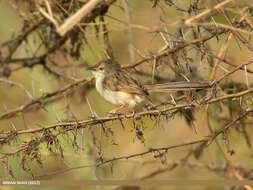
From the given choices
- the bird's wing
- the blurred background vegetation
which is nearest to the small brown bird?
the bird's wing

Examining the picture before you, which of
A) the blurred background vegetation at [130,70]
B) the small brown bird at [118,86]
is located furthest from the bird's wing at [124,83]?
the blurred background vegetation at [130,70]

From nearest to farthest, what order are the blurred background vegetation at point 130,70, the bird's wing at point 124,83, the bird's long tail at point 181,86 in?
1. the bird's long tail at point 181,86
2. the blurred background vegetation at point 130,70
3. the bird's wing at point 124,83

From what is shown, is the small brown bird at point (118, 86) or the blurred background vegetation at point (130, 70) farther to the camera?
the small brown bird at point (118, 86)

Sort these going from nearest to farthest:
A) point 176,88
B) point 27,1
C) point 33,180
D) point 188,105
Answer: point 188,105
point 33,180
point 176,88
point 27,1

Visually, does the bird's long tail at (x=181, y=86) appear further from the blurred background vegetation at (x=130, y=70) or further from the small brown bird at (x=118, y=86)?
the small brown bird at (x=118, y=86)

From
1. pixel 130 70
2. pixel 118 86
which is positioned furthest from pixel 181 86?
pixel 118 86

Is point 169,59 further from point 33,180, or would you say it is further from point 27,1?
point 27,1

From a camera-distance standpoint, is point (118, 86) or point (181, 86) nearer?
point (181, 86)

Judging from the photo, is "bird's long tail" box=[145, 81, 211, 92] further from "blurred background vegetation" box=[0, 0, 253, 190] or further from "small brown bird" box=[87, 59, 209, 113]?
"small brown bird" box=[87, 59, 209, 113]

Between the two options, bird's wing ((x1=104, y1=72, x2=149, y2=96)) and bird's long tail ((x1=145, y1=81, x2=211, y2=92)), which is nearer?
bird's long tail ((x1=145, y1=81, x2=211, y2=92))

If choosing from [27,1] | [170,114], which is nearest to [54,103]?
[27,1]

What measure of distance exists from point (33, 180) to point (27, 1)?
2.84 meters

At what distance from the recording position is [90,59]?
23.2 feet

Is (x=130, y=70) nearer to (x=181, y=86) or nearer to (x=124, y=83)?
(x=124, y=83)
